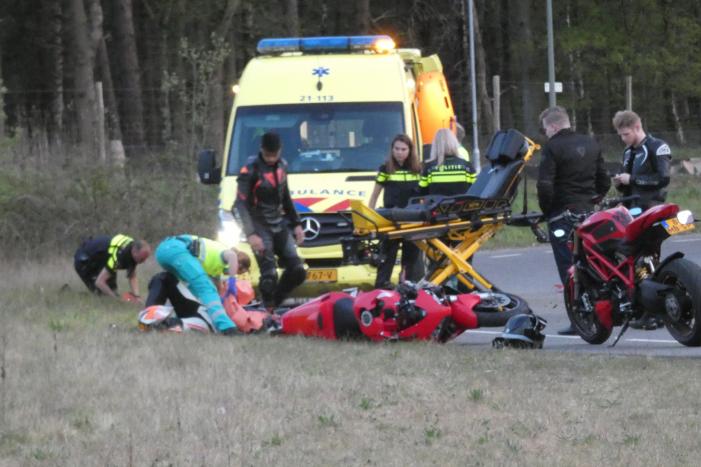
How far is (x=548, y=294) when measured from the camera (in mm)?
17719

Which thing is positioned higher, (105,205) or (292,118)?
(292,118)

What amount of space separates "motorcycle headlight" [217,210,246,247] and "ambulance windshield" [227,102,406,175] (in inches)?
36.1

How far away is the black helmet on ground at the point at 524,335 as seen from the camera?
38.7 feet

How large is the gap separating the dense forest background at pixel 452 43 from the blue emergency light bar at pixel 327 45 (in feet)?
68.9

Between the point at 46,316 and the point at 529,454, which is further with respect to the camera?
the point at 46,316

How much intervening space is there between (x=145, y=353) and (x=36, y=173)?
424 inches

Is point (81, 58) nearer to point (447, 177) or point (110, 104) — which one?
point (110, 104)

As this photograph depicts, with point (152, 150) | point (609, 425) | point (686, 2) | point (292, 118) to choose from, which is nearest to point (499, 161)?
point (292, 118)

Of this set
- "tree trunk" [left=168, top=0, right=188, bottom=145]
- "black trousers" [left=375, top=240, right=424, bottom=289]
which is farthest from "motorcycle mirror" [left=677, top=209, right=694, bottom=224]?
"tree trunk" [left=168, top=0, right=188, bottom=145]

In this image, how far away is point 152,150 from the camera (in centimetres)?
2842

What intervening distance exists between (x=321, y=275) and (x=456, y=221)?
2.24 metres

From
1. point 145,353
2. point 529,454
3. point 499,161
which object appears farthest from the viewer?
point 499,161

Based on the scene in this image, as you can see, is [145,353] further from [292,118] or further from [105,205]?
[105,205]

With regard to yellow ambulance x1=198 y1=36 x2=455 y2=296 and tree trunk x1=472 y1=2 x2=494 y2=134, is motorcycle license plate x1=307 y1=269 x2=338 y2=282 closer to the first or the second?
yellow ambulance x1=198 y1=36 x2=455 y2=296
